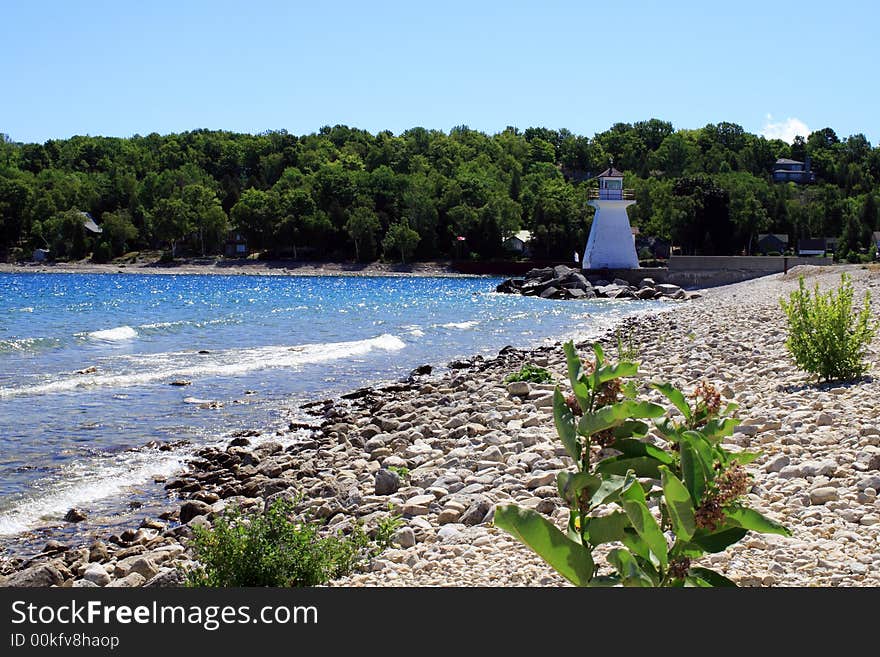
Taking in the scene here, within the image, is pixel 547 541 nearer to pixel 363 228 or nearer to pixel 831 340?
pixel 831 340

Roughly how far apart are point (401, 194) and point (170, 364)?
281 feet

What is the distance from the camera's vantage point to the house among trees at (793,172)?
132 metres

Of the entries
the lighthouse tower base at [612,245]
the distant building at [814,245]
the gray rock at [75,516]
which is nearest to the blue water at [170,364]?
the gray rock at [75,516]

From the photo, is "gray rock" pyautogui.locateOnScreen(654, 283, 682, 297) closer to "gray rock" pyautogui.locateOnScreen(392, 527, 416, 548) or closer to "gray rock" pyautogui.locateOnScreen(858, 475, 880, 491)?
"gray rock" pyautogui.locateOnScreen(858, 475, 880, 491)

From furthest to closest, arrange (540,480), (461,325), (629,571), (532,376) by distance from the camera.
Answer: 1. (461,325)
2. (532,376)
3. (540,480)
4. (629,571)

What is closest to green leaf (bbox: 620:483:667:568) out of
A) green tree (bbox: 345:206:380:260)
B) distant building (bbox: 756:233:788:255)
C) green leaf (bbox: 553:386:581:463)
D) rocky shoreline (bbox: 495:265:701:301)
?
green leaf (bbox: 553:386:581:463)

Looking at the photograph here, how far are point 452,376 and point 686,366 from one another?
501 cm

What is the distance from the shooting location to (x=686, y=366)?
50.1 ft

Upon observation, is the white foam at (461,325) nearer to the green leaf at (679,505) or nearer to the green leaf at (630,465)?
the green leaf at (630,465)

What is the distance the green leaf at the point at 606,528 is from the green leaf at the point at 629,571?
6 centimetres

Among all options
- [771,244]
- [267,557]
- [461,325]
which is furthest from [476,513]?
[771,244]

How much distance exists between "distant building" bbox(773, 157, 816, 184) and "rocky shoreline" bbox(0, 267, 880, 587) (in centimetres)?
12655

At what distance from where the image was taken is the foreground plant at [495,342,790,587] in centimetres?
282

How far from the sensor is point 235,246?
356 ft
